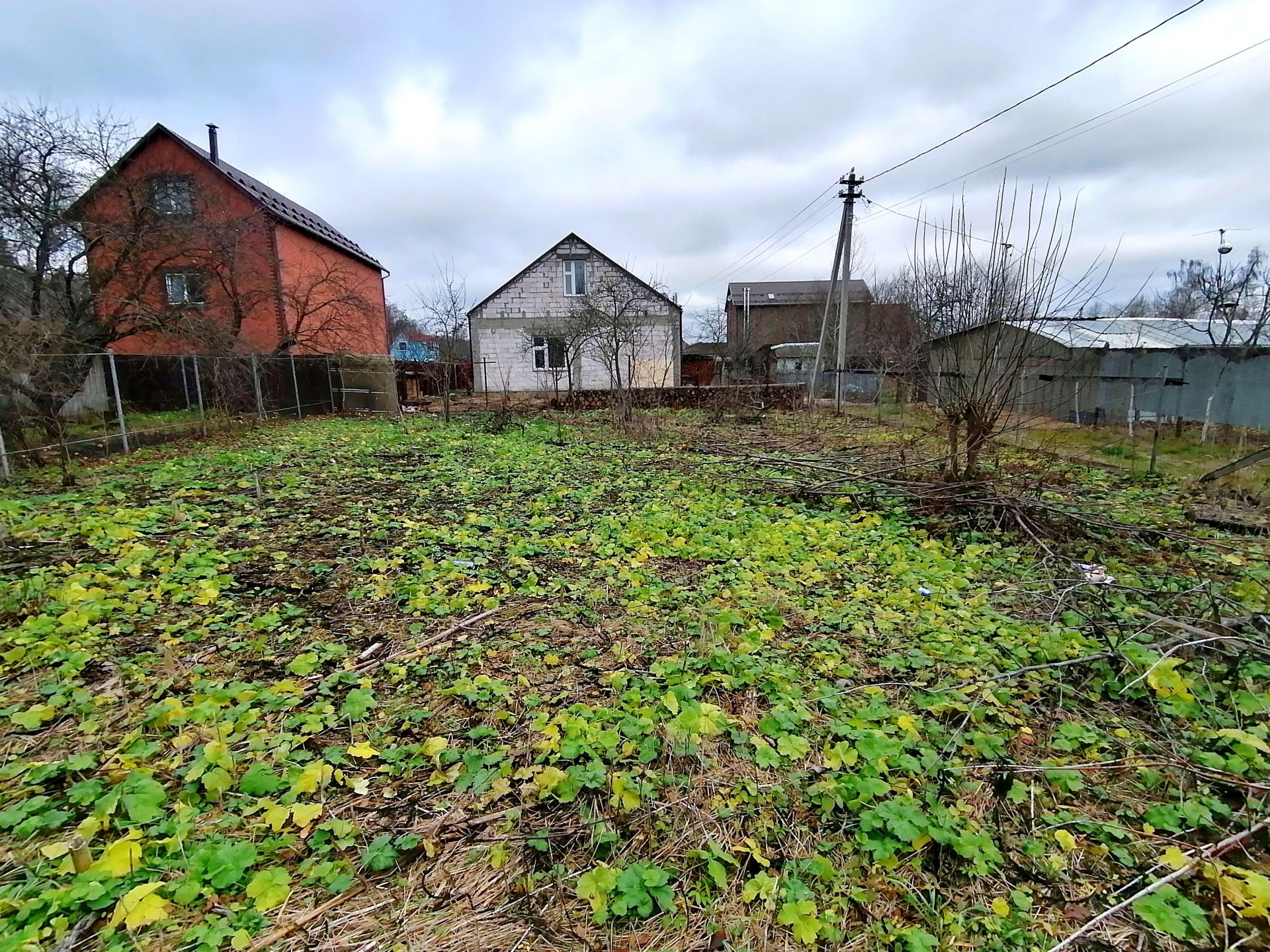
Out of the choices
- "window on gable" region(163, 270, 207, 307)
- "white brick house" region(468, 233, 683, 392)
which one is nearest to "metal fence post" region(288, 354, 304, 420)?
"window on gable" region(163, 270, 207, 307)

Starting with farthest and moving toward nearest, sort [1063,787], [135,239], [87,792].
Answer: [135,239] < [1063,787] < [87,792]

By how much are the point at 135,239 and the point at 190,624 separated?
35.8 feet

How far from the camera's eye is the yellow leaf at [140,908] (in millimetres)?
1519

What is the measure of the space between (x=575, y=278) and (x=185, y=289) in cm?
1295

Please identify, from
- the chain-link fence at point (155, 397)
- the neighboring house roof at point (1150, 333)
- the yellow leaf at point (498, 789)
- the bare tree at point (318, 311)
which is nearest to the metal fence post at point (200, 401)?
the chain-link fence at point (155, 397)

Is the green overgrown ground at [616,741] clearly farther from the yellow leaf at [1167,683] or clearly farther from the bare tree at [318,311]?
the bare tree at [318,311]

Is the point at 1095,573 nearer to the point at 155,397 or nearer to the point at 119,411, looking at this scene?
the point at 119,411

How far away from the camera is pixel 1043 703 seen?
104 inches

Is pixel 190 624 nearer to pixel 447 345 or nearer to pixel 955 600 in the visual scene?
pixel 955 600

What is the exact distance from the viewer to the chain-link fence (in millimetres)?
7062

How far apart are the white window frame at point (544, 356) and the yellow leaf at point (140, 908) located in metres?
21.5

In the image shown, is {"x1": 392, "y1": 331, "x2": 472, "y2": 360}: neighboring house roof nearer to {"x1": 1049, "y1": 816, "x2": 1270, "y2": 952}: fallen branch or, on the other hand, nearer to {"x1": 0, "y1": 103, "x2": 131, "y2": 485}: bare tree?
{"x1": 0, "y1": 103, "x2": 131, "y2": 485}: bare tree

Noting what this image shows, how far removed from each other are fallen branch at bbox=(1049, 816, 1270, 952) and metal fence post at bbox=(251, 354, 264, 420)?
15.3 m

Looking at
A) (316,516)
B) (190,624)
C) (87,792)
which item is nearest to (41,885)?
(87,792)
